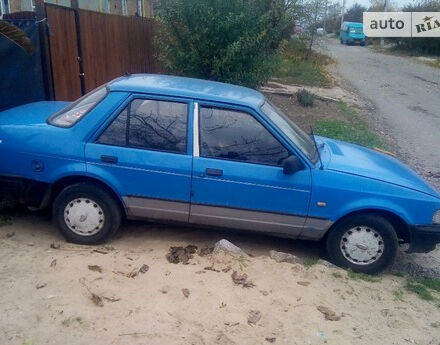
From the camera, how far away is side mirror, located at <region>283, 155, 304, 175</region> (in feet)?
14.9

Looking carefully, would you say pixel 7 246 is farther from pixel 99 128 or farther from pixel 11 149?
pixel 99 128

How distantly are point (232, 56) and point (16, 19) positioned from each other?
12.7 feet

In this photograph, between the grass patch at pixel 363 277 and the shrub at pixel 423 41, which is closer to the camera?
the grass patch at pixel 363 277

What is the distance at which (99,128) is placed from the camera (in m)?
4.70

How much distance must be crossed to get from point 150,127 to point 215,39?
5.07 meters

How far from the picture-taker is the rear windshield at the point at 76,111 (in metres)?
4.80

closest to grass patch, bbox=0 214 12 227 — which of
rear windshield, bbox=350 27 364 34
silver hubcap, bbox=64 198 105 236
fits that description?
silver hubcap, bbox=64 198 105 236

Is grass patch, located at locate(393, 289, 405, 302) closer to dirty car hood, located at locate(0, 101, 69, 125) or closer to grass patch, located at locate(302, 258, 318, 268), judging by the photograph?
grass patch, located at locate(302, 258, 318, 268)

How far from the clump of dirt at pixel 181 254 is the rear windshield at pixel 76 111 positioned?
1534 millimetres

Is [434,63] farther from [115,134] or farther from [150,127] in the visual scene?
[115,134]

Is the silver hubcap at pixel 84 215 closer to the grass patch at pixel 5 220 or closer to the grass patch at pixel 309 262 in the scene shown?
the grass patch at pixel 5 220

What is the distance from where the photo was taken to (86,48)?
8.69 metres

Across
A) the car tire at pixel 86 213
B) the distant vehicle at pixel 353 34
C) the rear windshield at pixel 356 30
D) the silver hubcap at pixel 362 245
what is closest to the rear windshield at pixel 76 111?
the car tire at pixel 86 213

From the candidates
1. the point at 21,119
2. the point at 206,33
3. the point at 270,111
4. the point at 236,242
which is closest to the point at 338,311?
the point at 236,242
